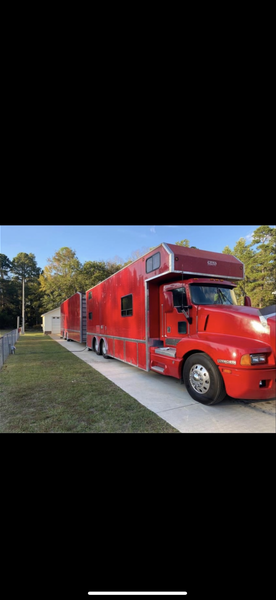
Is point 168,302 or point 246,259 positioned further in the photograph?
point 246,259

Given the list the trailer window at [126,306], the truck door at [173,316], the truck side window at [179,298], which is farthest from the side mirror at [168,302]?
the trailer window at [126,306]

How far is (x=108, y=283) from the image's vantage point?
8844 mm

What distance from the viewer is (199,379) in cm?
429

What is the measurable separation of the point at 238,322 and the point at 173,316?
1.86 m

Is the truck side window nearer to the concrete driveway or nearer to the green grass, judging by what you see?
the concrete driveway

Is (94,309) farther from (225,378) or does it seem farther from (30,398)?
(225,378)

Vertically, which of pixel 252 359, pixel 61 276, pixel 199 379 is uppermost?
pixel 61 276

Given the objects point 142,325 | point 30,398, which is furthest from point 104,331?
point 30,398

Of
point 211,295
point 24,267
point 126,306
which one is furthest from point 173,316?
point 24,267

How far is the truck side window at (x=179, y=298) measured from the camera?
507cm

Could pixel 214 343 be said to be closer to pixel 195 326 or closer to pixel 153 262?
pixel 195 326

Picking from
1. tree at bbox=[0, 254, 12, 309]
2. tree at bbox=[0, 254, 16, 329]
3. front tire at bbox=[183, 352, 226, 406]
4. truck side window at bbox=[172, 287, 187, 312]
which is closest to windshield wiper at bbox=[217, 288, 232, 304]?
truck side window at bbox=[172, 287, 187, 312]

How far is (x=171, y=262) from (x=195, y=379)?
235cm

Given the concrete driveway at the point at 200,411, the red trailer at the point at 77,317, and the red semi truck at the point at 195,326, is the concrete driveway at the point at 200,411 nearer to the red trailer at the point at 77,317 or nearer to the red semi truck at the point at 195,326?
the red semi truck at the point at 195,326
